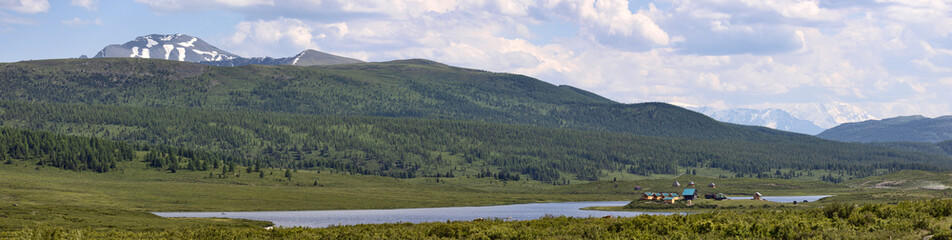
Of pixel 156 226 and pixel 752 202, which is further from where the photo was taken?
pixel 752 202

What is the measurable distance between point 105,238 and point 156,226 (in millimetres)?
46369

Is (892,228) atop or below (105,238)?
atop

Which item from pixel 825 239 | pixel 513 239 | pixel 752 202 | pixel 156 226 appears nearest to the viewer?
pixel 825 239

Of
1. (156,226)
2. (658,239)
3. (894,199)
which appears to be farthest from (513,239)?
(894,199)

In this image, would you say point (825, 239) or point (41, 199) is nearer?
point (825, 239)

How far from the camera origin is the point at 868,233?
59719mm

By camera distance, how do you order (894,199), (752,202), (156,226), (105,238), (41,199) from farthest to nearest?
(894,199) < (752,202) < (41,199) < (156,226) < (105,238)

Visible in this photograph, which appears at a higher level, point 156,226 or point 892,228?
point 892,228

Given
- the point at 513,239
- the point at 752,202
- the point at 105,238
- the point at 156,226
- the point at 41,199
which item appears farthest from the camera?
the point at 752,202

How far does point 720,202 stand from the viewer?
185 metres

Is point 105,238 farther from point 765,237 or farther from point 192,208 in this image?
point 192,208

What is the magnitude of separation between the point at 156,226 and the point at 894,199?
172 meters

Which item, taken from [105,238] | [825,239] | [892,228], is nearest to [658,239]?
[825,239]

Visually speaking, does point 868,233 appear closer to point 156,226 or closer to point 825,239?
point 825,239
